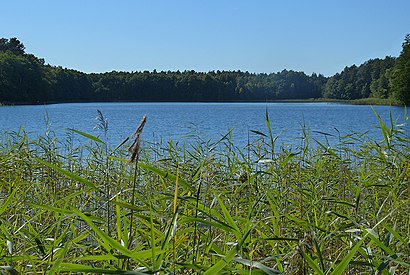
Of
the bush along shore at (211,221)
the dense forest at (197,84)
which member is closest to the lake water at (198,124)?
the bush along shore at (211,221)

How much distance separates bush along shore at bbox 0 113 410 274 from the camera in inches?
73.7

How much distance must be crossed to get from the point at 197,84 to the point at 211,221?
91.6 m

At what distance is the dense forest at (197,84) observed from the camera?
253 feet

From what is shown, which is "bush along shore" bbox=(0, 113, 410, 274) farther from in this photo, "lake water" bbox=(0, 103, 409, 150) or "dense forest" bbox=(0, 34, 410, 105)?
"dense forest" bbox=(0, 34, 410, 105)

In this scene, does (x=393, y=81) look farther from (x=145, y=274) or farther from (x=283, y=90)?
(x=145, y=274)

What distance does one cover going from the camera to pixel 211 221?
7.30ft

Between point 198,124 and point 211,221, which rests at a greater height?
point 211,221

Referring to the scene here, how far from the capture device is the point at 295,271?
7.92ft

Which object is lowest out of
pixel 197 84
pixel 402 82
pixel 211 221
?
pixel 197 84

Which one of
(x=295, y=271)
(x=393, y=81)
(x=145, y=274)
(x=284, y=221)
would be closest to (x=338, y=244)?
(x=284, y=221)

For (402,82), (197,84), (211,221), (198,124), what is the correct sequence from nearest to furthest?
(211,221) → (198,124) → (402,82) → (197,84)

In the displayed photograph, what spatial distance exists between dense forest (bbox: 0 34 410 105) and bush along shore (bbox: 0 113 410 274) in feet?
223

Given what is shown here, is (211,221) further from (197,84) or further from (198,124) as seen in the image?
(197,84)

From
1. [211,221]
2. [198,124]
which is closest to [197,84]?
[198,124]
